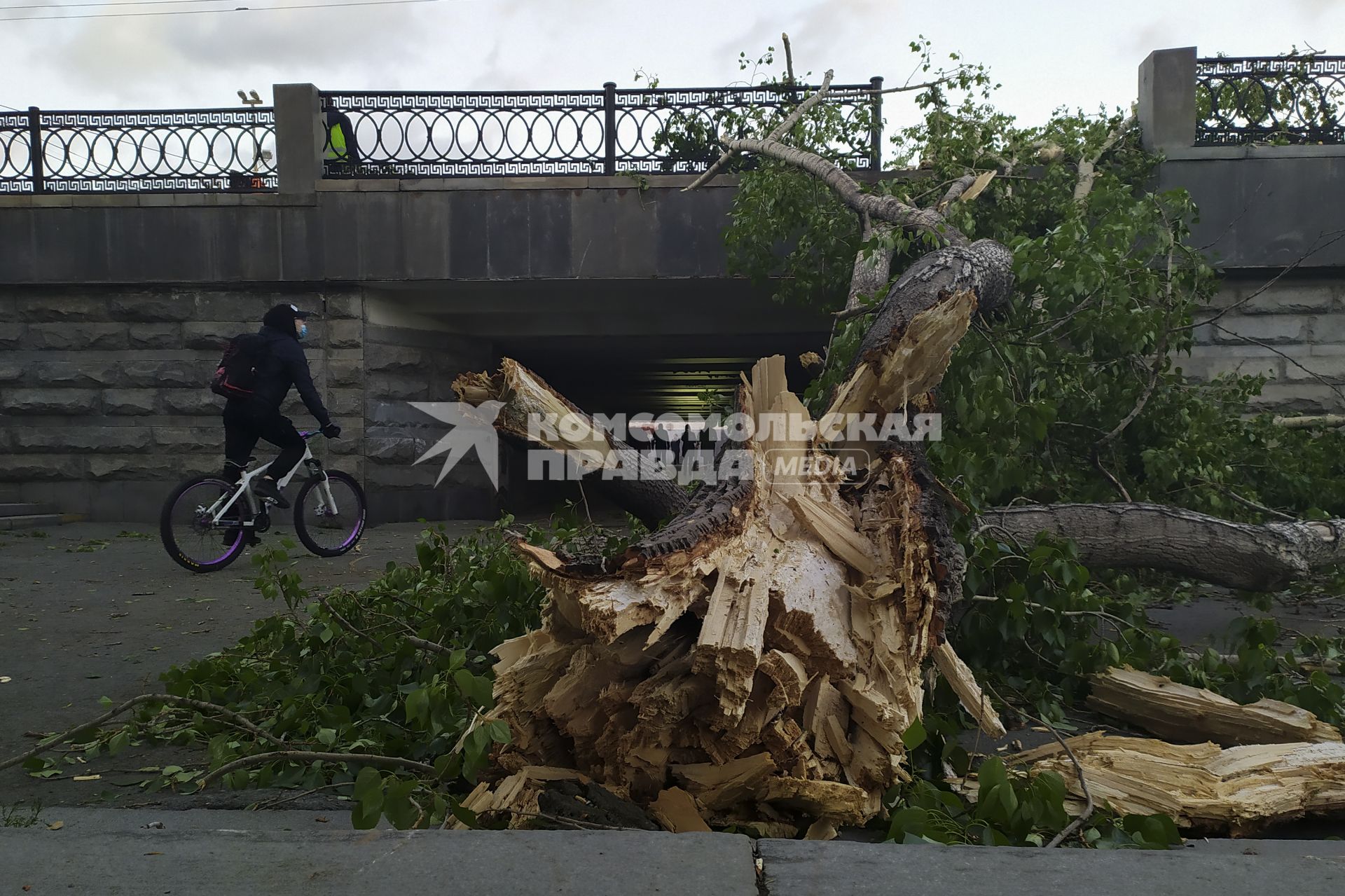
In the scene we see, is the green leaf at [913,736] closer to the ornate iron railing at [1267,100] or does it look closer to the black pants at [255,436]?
the black pants at [255,436]

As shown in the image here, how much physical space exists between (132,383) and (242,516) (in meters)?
3.40

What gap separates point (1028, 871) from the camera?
5.76ft

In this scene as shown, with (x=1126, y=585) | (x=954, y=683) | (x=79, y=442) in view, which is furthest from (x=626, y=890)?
(x=79, y=442)

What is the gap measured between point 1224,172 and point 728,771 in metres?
8.21

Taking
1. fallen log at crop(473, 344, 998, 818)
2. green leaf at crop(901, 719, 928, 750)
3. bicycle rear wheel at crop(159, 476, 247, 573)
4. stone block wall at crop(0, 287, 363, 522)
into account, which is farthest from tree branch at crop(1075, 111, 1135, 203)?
stone block wall at crop(0, 287, 363, 522)

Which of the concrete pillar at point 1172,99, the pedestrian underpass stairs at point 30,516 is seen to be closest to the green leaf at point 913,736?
the concrete pillar at point 1172,99

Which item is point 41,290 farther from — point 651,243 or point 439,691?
point 439,691

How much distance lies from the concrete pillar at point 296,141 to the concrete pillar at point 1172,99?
7.72 metres

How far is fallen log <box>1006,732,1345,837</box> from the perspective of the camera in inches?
93.8

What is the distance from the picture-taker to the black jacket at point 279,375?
22.7ft

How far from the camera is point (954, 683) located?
2857 millimetres

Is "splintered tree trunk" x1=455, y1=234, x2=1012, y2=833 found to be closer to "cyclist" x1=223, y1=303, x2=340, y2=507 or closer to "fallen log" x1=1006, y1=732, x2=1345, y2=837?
"fallen log" x1=1006, y1=732, x2=1345, y2=837

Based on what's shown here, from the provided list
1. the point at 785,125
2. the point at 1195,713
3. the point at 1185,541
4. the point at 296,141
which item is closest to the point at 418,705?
the point at 1195,713

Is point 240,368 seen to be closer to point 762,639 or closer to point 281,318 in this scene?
point 281,318
